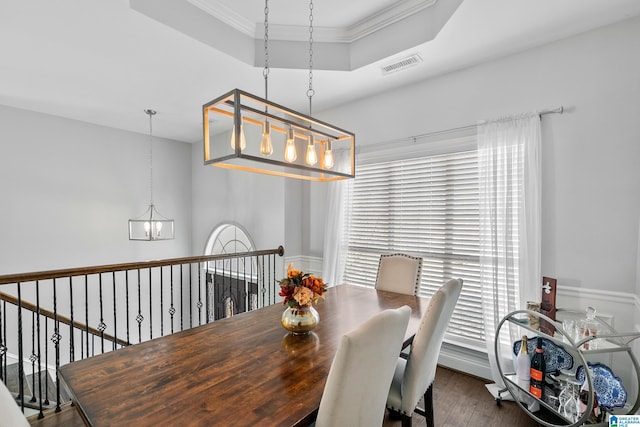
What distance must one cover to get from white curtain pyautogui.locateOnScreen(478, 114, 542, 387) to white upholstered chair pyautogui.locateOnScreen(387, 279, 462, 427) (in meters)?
1.05

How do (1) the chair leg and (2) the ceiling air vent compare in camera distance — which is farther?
(2) the ceiling air vent

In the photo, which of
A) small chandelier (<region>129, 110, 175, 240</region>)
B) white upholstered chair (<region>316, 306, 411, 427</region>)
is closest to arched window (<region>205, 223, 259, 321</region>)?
small chandelier (<region>129, 110, 175, 240</region>)

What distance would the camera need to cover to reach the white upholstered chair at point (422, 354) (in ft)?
4.91

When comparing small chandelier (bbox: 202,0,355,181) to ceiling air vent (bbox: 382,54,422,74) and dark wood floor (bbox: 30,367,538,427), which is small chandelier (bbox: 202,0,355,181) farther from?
dark wood floor (bbox: 30,367,538,427)

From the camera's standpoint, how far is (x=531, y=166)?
2.32 metres

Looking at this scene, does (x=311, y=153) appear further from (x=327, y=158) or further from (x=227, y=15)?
(x=227, y=15)

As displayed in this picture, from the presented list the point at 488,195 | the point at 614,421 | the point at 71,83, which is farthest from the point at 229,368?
the point at 71,83

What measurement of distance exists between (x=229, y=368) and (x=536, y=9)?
9.26ft

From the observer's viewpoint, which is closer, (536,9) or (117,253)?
(536,9)

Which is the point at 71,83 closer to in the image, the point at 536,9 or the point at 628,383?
the point at 536,9

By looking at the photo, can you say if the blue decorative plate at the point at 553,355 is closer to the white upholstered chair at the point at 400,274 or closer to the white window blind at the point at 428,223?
the white window blind at the point at 428,223

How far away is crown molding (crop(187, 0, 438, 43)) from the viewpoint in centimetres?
233

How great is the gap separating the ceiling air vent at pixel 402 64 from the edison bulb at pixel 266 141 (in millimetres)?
1570

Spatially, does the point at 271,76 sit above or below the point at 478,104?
above
